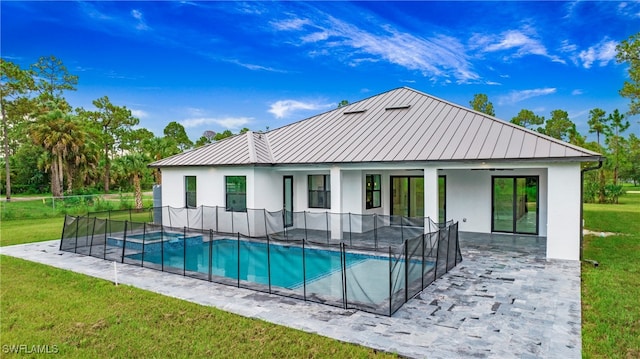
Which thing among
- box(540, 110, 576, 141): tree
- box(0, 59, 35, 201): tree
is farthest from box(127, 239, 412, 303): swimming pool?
box(540, 110, 576, 141): tree

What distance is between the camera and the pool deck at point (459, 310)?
545cm

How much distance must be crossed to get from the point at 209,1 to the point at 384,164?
1214 cm

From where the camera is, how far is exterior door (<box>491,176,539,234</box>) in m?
14.4

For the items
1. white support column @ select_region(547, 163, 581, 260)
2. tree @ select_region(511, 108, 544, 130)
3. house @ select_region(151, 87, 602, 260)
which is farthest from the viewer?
tree @ select_region(511, 108, 544, 130)

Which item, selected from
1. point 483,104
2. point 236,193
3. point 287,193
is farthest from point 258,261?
point 483,104

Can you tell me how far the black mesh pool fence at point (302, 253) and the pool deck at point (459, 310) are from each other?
12.6 inches

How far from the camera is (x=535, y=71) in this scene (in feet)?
106

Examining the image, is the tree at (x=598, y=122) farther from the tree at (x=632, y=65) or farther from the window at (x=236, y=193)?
the window at (x=236, y=193)

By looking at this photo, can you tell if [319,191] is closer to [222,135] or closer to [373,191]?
[373,191]

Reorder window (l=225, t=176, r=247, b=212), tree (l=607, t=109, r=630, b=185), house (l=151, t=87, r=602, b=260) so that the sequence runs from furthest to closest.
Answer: tree (l=607, t=109, r=630, b=185) → window (l=225, t=176, r=247, b=212) → house (l=151, t=87, r=602, b=260)

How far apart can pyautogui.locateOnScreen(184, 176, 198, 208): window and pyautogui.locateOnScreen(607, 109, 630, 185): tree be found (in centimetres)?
4081

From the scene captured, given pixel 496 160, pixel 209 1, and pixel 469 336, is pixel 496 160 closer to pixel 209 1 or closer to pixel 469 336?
pixel 469 336

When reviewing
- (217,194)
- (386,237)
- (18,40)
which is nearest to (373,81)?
(217,194)

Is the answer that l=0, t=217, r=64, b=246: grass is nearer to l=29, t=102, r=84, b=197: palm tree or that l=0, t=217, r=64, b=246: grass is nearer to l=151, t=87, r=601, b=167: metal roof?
l=151, t=87, r=601, b=167: metal roof
